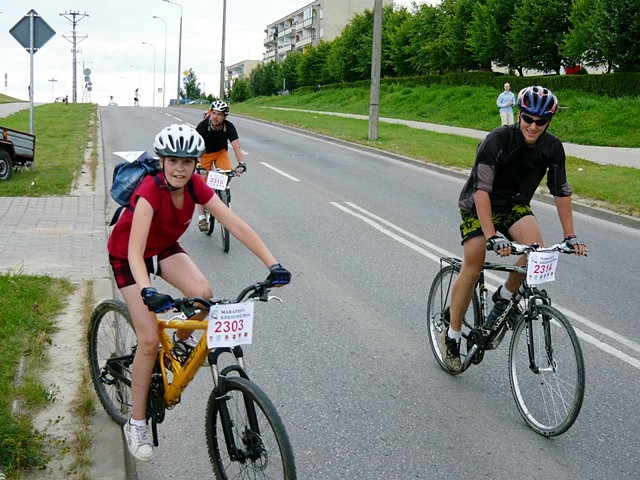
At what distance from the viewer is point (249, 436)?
3.42 metres

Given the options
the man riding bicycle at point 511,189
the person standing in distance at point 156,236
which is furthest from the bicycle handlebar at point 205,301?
the man riding bicycle at point 511,189

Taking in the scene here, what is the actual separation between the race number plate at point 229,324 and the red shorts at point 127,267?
2.73 ft

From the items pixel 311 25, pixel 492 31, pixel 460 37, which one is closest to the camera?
A: pixel 492 31

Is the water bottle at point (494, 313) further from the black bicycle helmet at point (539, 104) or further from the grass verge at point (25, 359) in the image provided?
the grass verge at point (25, 359)

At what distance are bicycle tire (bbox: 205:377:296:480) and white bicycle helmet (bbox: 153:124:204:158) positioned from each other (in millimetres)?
1132

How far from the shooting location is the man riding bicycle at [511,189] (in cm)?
466

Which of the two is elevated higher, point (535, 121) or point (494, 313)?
point (535, 121)

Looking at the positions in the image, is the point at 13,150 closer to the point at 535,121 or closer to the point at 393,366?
the point at 393,366

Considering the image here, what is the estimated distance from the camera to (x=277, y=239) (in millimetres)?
10477

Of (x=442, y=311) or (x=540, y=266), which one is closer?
(x=540, y=266)

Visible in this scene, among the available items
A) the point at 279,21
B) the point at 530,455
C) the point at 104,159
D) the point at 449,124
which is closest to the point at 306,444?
the point at 530,455

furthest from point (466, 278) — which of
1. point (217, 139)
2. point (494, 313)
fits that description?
point (217, 139)

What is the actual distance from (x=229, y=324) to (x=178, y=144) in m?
0.97

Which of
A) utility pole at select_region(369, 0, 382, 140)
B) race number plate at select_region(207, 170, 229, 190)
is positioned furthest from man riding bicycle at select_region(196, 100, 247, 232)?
utility pole at select_region(369, 0, 382, 140)
